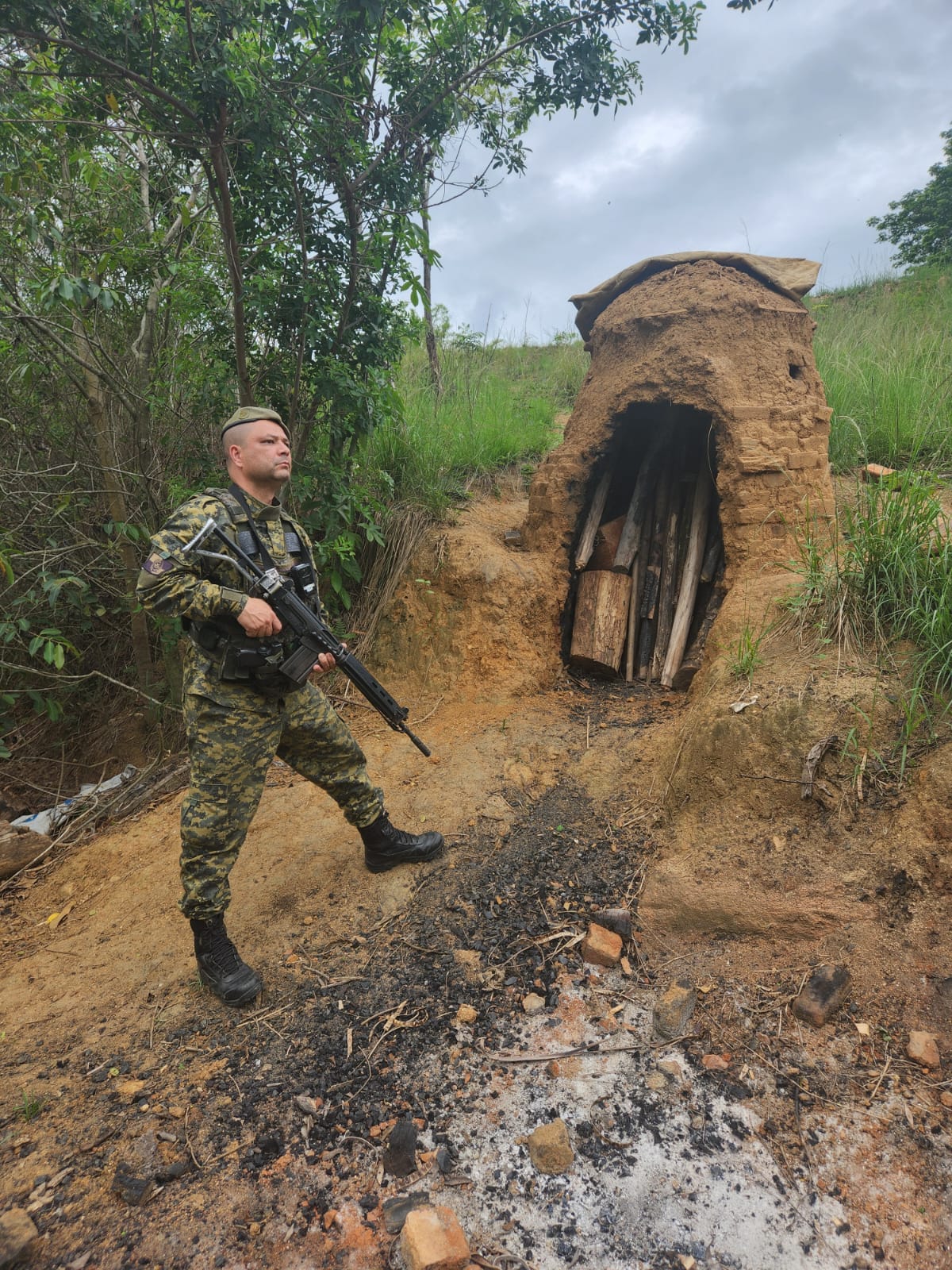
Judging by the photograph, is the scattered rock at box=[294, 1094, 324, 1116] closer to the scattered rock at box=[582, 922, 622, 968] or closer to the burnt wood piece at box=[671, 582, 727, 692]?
the scattered rock at box=[582, 922, 622, 968]

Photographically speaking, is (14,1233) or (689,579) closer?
(14,1233)

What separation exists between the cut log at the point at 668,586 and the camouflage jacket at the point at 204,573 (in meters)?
2.75

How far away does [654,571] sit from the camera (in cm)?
461

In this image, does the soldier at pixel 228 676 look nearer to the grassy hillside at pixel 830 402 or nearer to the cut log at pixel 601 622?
the grassy hillside at pixel 830 402

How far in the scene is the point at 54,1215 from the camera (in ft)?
5.38

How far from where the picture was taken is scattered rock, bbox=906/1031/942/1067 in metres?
1.78

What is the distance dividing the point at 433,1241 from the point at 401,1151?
0.88 ft

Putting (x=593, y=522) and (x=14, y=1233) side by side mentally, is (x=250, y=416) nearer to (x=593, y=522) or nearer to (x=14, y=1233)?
(x=14, y=1233)

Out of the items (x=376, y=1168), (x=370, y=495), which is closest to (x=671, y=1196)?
(x=376, y=1168)

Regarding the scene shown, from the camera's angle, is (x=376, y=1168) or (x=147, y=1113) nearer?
(x=376, y=1168)

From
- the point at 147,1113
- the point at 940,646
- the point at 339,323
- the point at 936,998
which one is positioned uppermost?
the point at 339,323

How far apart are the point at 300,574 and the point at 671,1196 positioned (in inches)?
91.4

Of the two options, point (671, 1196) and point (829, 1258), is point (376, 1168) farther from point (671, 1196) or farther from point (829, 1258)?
point (829, 1258)

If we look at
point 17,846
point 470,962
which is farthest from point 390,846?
point 17,846
